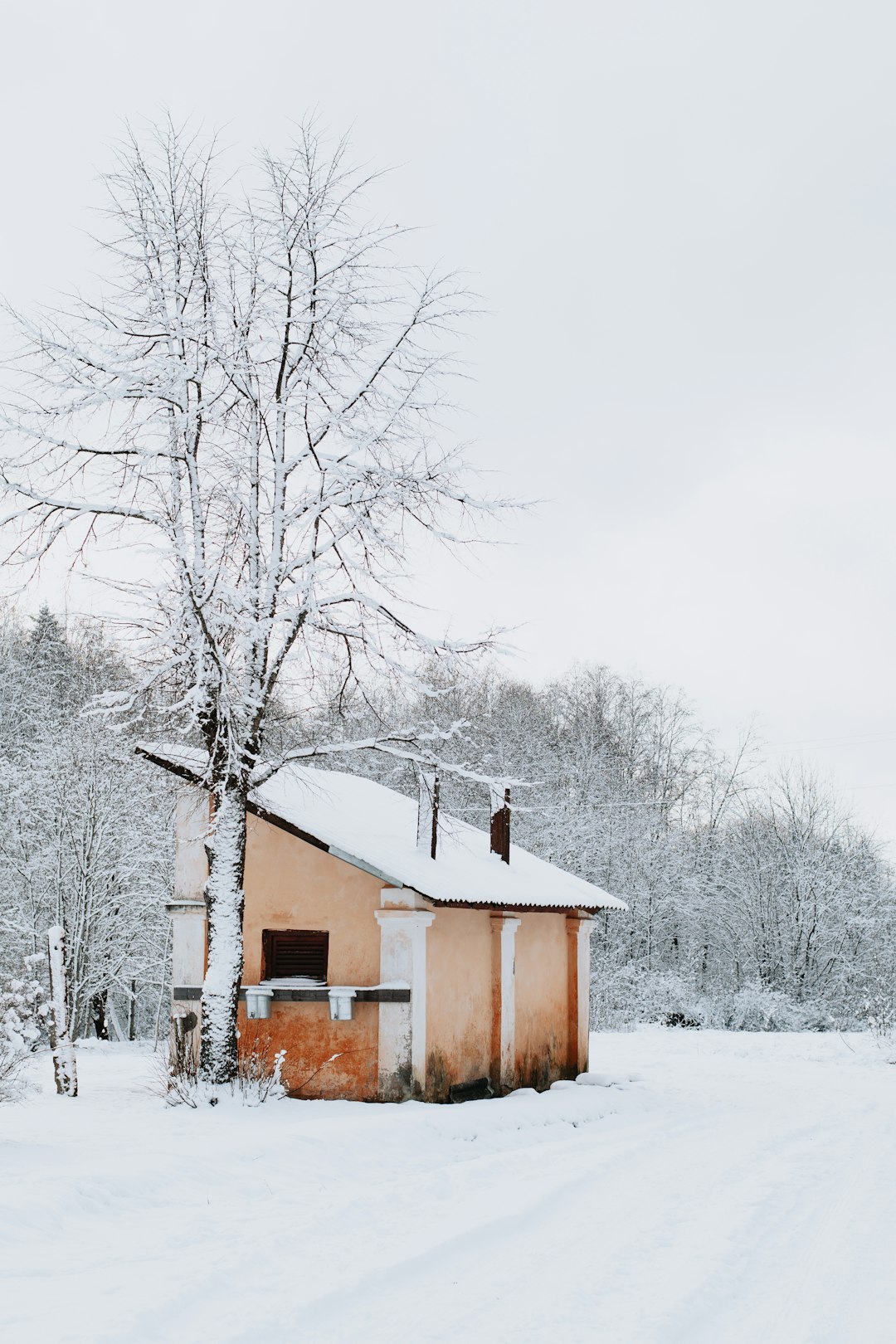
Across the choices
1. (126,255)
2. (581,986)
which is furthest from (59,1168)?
(581,986)

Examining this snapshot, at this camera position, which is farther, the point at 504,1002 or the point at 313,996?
the point at 504,1002

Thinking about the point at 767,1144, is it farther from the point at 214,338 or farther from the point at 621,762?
the point at 621,762

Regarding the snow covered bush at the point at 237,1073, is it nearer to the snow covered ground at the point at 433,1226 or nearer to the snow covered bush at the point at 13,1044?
the snow covered ground at the point at 433,1226

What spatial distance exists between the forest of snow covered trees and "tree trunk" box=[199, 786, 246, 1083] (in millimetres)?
10883

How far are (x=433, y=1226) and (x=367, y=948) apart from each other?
7.05 m

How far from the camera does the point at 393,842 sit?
15734mm

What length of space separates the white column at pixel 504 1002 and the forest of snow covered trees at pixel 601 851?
1070 cm

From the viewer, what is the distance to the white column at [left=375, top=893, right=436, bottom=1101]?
1365cm

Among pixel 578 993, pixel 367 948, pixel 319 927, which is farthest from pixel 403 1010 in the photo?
pixel 578 993

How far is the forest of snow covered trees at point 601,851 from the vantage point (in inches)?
1129

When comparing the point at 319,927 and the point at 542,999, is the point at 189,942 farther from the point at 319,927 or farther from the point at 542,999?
the point at 542,999

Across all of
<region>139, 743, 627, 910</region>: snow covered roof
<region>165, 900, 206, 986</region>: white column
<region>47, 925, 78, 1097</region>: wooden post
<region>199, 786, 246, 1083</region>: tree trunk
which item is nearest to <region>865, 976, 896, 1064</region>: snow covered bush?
<region>139, 743, 627, 910</region>: snow covered roof

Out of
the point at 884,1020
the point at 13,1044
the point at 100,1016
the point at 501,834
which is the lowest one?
the point at 100,1016

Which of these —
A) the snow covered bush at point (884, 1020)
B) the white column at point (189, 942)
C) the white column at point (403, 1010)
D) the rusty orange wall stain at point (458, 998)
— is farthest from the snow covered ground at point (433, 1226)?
the snow covered bush at point (884, 1020)
